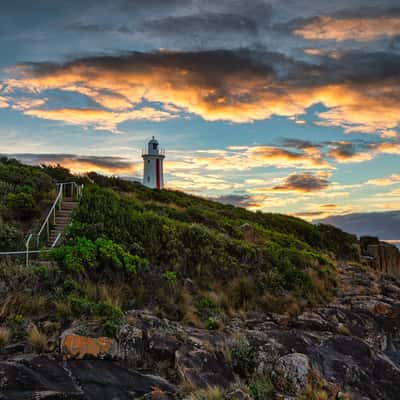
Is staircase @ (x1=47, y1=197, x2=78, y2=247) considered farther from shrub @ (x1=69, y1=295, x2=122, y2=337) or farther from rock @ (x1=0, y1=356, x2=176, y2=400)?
rock @ (x1=0, y1=356, x2=176, y2=400)

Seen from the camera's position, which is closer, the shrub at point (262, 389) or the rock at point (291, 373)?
the shrub at point (262, 389)

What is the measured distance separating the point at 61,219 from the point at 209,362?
1004 centimetres

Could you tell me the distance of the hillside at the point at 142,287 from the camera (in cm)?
820

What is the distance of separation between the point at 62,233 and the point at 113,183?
49.5ft

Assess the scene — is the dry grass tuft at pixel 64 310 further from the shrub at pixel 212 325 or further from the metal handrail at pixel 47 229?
the shrub at pixel 212 325

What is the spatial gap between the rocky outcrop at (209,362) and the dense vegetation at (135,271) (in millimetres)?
711

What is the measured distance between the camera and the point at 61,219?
16062mm

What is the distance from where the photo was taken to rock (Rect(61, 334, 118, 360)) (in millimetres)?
7684

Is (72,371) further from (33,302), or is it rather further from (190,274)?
(190,274)

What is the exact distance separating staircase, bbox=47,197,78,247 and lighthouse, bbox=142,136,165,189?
30.7m

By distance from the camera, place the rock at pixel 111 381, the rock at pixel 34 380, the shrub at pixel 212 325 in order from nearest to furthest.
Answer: the rock at pixel 34 380 → the rock at pixel 111 381 → the shrub at pixel 212 325

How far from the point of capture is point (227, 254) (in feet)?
51.4

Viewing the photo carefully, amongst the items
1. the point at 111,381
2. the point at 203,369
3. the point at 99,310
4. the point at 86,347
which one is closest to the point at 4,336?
the point at 86,347

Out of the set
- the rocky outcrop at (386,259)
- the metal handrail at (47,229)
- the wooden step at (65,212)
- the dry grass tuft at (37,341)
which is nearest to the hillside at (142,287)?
the dry grass tuft at (37,341)
